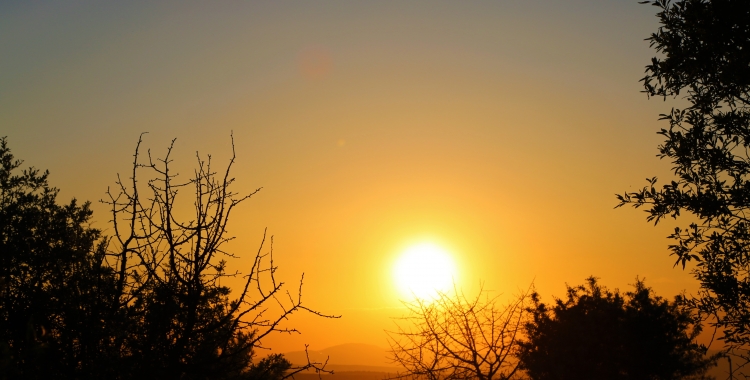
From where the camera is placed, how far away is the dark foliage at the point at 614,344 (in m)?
31.4

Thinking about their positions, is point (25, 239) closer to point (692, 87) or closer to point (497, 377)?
point (497, 377)

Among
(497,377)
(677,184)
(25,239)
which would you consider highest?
(25,239)

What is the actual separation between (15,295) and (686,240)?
16638 millimetres

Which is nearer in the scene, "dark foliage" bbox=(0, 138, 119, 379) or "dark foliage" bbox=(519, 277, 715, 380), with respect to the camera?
"dark foliage" bbox=(0, 138, 119, 379)

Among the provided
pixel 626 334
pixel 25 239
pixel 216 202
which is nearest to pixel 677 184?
pixel 216 202

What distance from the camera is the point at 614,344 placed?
1271 inches

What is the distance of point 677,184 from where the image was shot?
9.98m

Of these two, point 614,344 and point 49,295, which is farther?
point 614,344

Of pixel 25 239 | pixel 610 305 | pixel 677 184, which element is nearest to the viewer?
pixel 677 184

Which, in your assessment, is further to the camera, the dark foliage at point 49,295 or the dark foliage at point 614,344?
the dark foliage at point 614,344

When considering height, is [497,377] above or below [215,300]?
below

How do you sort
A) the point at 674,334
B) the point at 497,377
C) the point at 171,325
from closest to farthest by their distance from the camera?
the point at 171,325
the point at 497,377
the point at 674,334

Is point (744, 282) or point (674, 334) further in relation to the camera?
point (674, 334)

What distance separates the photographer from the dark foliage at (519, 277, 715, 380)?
103ft
